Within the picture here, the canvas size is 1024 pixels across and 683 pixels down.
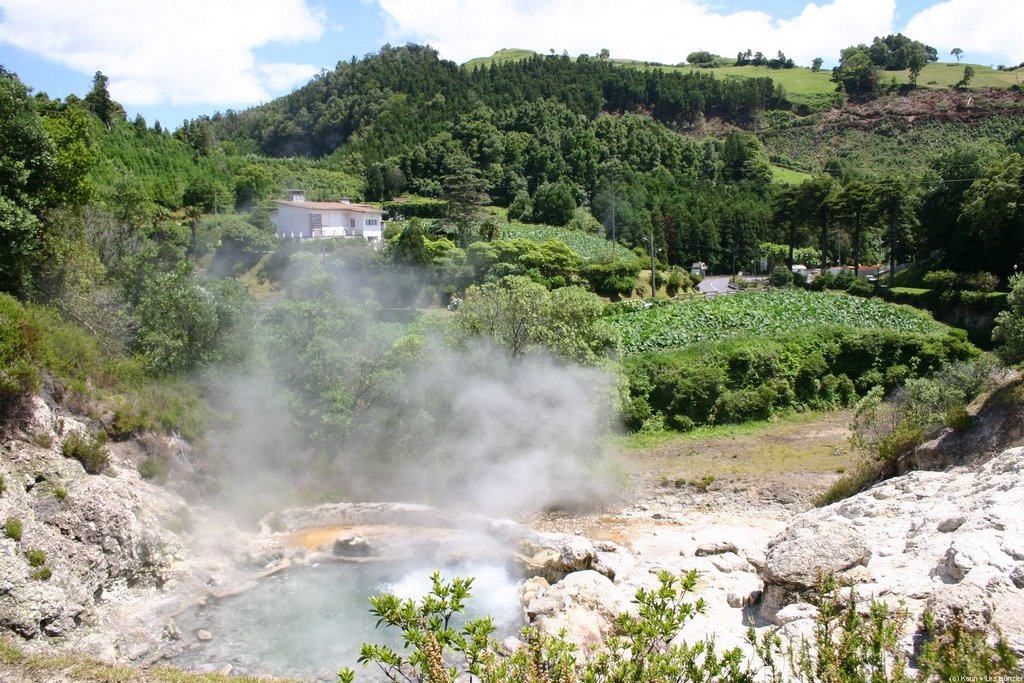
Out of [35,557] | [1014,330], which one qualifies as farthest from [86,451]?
[1014,330]

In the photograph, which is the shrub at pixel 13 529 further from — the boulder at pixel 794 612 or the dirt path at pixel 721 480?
the boulder at pixel 794 612

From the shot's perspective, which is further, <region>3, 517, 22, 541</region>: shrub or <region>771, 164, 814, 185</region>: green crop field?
<region>771, 164, 814, 185</region>: green crop field

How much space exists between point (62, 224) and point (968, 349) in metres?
34.0

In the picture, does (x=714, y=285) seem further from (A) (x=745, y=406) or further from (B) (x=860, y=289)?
(A) (x=745, y=406)

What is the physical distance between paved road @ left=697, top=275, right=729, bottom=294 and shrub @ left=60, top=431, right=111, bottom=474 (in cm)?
3911

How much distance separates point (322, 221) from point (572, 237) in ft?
61.0

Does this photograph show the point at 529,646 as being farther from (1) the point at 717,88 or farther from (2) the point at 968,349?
(1) the point at 717,88

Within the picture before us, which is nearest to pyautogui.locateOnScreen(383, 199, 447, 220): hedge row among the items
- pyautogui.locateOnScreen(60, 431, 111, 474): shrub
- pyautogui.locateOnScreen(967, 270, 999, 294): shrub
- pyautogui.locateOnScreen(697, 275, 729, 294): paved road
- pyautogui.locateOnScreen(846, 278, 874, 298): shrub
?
pyautogui.locateOnScreen(697, 275, 729, 294): paved road

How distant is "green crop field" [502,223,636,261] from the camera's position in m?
50.2

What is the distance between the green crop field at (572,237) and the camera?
50219mm

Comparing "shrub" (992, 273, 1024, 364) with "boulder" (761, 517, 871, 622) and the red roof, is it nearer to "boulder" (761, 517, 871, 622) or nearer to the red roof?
"boulder" (761, 517, 871, 622)

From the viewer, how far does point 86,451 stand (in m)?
15.8

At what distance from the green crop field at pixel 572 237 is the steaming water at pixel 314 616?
3483 cm

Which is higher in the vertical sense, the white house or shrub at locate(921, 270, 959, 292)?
the white house
